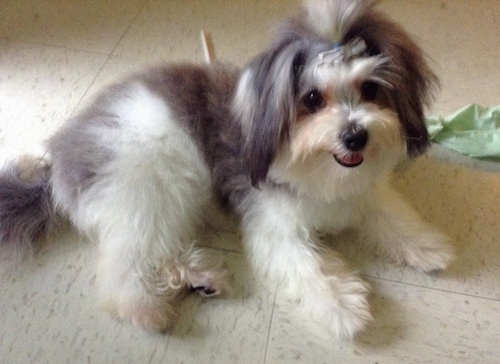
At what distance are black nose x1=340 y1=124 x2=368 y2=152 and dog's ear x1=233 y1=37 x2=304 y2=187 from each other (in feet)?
0.42

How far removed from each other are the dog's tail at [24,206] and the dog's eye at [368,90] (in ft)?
3.05

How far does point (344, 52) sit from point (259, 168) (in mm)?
329

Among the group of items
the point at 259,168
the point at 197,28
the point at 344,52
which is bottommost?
the point at 197,28

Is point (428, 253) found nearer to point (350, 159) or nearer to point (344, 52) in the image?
point (350, 159)

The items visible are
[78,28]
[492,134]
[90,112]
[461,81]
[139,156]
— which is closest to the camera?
[139,156]

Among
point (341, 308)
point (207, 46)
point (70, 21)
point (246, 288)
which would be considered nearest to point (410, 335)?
point (341, 308)

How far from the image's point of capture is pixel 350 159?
4.00ft

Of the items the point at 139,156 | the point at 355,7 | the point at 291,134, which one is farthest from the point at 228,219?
the point at 355,7

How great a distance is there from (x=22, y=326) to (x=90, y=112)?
623 mm

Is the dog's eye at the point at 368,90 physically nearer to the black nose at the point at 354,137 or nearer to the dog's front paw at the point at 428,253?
the black nose at the point at 354,137

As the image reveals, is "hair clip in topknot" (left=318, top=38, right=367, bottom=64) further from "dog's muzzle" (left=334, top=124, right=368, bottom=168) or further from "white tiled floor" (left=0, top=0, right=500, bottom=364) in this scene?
"white tiled floor" (left=0, top=0, right=500, bottom=364)

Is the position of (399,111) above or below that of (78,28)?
above

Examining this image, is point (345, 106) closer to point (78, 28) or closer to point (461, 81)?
point (461, 81)

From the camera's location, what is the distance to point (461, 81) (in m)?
2.16
